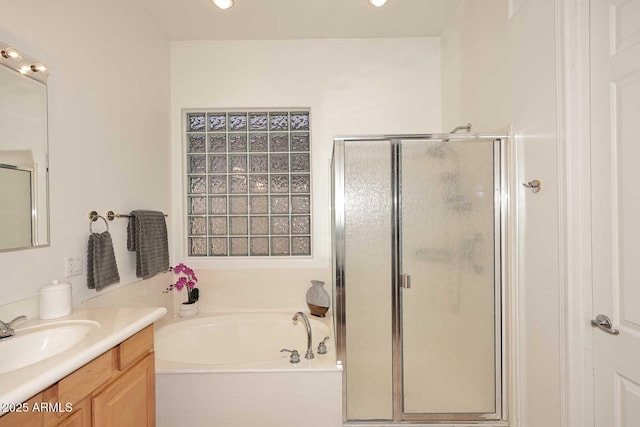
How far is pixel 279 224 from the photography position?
286 cm

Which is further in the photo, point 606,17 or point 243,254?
point 243,254

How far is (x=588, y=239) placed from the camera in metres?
1.29

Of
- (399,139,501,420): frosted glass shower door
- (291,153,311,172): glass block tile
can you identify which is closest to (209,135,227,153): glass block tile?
(291,153,311,172): glass block tile

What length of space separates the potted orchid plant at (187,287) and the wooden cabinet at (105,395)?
128 centimetres

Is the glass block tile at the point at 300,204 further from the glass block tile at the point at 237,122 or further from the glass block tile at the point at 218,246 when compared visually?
the glass block tile at the point at 237,122

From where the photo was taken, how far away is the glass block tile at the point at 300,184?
2850 mm

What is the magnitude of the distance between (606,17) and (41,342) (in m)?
2.50

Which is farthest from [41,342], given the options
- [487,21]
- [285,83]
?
[487,21]

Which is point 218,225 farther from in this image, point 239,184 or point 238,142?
point 238,142

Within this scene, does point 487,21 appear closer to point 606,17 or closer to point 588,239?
point 606,17

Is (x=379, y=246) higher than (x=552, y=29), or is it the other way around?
(x=552, y=29)

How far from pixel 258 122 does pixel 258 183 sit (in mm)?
558

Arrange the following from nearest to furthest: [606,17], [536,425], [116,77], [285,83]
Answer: [606,17], [536,425], [116,77], [285,83]

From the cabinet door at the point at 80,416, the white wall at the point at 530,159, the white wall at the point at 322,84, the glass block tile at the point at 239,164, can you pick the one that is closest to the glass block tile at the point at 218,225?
the white wall at the point at 322,84
